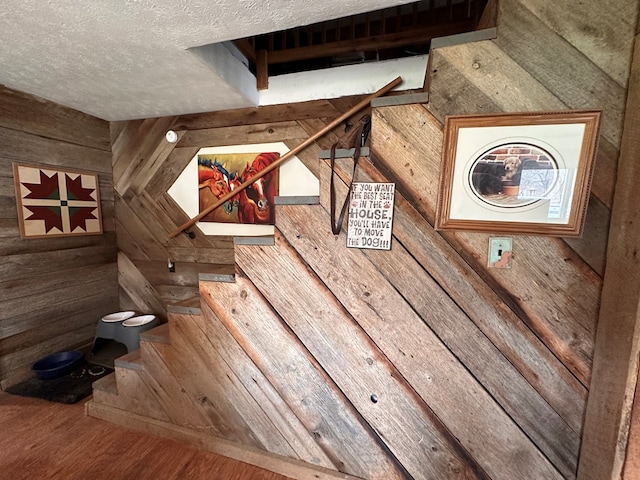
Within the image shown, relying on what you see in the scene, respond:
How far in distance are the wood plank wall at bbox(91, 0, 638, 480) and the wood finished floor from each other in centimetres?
16

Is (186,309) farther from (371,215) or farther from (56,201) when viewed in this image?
(56,201)

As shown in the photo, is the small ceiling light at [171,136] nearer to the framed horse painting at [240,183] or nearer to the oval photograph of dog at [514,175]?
the framed horse painting at [240,183]

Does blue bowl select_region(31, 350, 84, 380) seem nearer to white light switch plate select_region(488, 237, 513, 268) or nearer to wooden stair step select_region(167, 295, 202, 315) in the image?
wooden stair step select_region(167, 295, 202, 315)

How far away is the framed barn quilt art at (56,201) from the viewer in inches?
80.3

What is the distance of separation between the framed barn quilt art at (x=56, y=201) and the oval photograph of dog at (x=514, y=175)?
118 inches

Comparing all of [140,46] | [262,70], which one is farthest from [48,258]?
[262,70]

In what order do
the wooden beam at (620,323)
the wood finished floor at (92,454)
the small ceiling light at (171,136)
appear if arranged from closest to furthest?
1. the wooden beam at (620,323)
2. the wood finished floor at (92,454)
3. the small ceiling light at (171,136)

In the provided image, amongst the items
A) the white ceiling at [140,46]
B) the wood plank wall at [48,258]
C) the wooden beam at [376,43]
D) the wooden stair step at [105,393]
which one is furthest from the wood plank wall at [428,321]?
the wood plank wall at [48,258]

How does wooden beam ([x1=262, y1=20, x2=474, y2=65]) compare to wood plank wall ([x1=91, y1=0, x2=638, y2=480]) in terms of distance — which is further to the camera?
wooden beam ([x1=262, y1=20, x2=474, y2=65])

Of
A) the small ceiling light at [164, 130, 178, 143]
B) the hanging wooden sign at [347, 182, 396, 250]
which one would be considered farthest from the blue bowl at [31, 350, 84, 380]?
the hanging wooden sign at [347, 182, 396, 250]

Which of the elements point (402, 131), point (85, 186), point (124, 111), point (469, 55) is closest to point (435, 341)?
point (402, 131)

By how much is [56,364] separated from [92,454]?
1.13 m

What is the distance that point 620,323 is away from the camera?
3.06 feet

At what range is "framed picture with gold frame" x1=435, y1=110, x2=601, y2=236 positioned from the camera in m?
0.99
